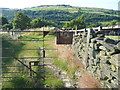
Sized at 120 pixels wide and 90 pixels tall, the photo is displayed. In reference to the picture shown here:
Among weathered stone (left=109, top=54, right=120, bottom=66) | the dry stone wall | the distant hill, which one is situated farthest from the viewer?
the distant hill

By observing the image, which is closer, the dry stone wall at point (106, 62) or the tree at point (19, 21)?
the dry stone wall at point (106, 62)

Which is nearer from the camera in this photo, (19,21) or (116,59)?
(116,59)

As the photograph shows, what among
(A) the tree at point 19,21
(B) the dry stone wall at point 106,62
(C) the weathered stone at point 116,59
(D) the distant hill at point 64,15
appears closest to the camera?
(C) the weathered stone at point 116,59

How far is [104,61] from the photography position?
4750 mm

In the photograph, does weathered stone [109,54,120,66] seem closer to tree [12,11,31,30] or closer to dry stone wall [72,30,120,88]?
dry stone wall [72,30,120,88]

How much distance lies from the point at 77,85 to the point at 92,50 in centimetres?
161

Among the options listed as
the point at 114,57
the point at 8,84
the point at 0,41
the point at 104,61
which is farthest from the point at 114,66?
the point at 0,41

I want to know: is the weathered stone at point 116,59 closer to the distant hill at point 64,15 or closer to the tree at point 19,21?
the tree at point 19,21

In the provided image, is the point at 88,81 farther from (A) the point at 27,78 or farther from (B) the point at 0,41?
(B) the point at 0,41

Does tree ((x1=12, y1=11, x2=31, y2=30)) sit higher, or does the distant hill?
the distant hill

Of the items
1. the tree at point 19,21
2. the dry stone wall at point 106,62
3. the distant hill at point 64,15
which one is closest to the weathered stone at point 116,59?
the dry stone wall at point 106,62

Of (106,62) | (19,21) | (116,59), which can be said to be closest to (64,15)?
(19,21)

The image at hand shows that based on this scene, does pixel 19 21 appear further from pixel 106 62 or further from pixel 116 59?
pixel 116 59

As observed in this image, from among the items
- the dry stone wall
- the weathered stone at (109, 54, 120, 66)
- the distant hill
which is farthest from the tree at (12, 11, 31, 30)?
the weathered stone at (109, 54, 120, 66)
